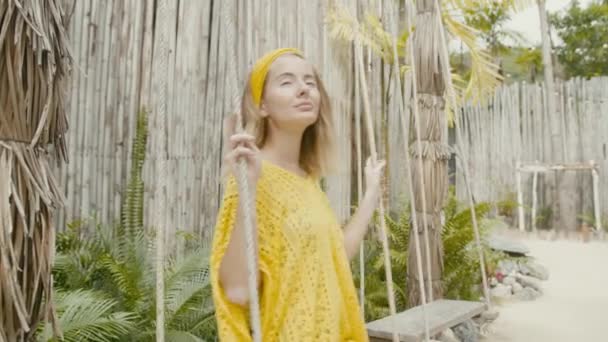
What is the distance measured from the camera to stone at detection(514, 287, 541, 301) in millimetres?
3701

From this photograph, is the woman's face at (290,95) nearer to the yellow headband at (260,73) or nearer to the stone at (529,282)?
the yellow headband at (260,73)

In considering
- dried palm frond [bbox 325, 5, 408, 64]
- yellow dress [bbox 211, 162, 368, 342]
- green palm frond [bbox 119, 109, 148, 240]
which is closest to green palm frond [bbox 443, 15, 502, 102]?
dried palm frond [bbox 325, 5, 408, 64]

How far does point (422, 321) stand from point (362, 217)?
3.22ft

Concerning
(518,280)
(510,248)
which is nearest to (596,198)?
(510,248)

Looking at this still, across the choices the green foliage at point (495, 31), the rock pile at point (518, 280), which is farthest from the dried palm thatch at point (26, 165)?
the green foliage at point (495, 31)

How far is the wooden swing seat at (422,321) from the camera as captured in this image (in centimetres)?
178

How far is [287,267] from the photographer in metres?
0.86

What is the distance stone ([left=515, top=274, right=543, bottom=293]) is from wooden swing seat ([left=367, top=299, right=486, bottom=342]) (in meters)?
1.86

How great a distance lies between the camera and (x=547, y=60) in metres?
8.00

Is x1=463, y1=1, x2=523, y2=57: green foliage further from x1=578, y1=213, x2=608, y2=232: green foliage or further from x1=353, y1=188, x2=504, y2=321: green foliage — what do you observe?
x1=353, y1=188, x2=504, y2=321: green foliage

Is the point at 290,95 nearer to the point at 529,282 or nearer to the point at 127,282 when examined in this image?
the point at 127,282

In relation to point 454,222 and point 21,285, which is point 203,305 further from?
point 454,222

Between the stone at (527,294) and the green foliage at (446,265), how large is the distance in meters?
0.50

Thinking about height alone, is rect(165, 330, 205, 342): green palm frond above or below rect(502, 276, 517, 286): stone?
above
